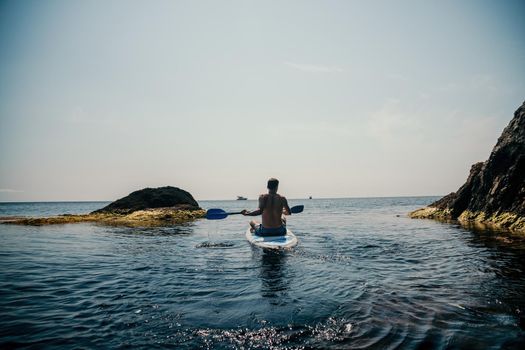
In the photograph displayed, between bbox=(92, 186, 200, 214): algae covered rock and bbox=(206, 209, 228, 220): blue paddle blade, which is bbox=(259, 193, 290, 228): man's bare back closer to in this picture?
bbox=(206, 209, 228, 220): blue paddle blade

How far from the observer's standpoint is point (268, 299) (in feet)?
21.2

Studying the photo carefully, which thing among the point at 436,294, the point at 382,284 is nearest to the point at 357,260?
the point at 382,284

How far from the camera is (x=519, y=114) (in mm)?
22188

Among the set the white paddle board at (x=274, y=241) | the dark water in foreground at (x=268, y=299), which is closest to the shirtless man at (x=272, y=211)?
the white paddle board at (x=274, y=241)

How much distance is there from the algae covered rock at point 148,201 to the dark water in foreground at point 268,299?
2304 cm

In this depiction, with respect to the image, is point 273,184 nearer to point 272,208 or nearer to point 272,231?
point 272,208

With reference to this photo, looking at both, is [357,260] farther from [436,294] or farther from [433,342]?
[433,342]

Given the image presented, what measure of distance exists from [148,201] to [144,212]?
4399 millimetres

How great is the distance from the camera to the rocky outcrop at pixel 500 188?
18812 millimetres

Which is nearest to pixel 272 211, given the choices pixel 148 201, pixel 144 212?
pixel 144 212

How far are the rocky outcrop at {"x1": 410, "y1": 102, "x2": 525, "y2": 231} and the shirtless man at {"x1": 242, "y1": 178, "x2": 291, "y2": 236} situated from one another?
13522 millimetres

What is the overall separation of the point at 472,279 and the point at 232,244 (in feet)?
33.2

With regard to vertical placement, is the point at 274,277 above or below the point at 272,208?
below

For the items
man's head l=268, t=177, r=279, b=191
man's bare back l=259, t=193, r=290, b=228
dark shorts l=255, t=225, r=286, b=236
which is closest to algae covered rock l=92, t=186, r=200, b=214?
dark shorts l=255, t=225, r=286, b=236
